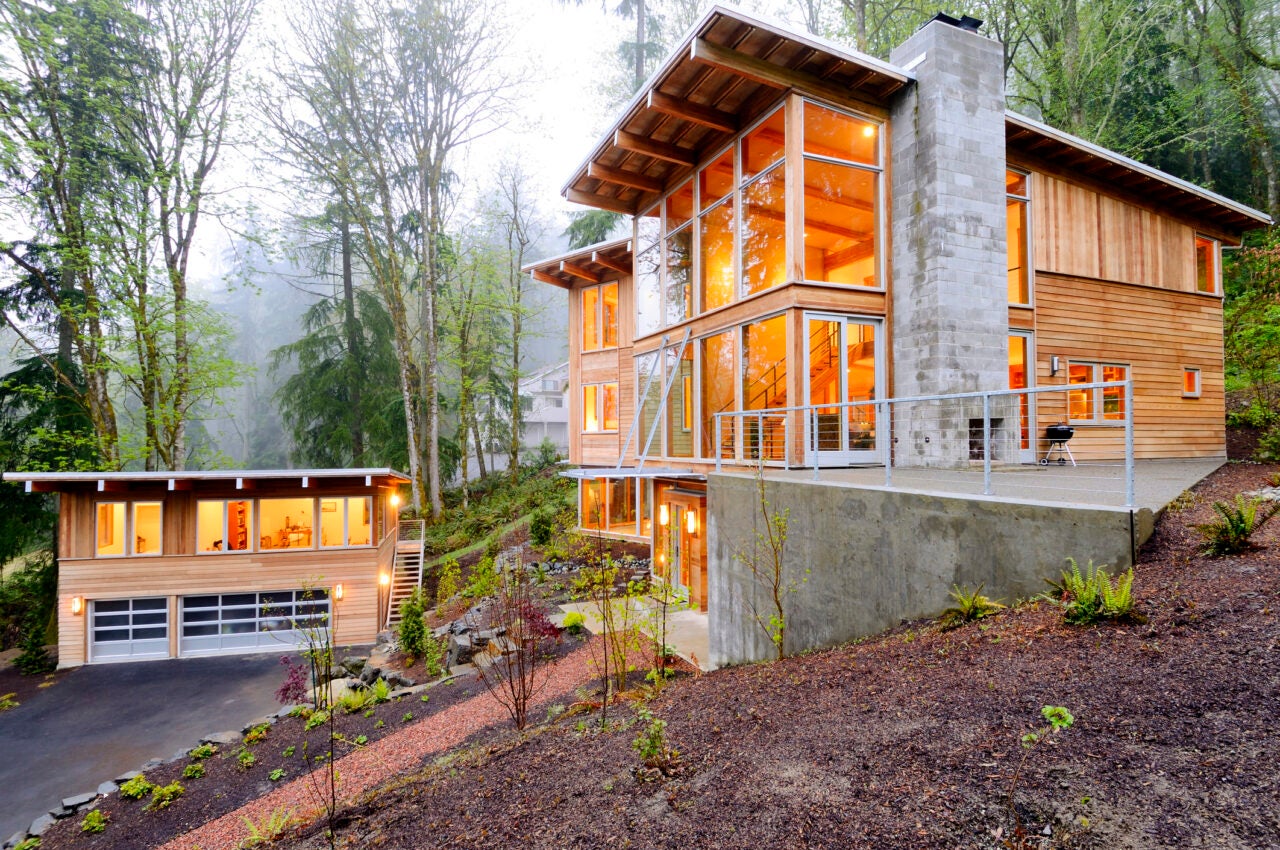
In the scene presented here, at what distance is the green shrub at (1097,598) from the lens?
3.08 m

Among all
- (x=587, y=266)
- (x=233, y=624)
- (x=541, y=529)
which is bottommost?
(x=233, y=624)

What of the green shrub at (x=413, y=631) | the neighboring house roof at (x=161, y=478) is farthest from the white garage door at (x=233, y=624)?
the green shrub at (x=413, y=631)

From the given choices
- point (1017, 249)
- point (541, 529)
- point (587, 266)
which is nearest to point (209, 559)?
point (541, 529)

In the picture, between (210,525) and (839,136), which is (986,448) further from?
(210,525)

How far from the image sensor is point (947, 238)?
7898mm

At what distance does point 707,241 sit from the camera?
9.97 meters

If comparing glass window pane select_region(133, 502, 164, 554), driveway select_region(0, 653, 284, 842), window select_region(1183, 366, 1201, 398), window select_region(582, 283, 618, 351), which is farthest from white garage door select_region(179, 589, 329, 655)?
window select_region(1183, 366, 1201, 398)

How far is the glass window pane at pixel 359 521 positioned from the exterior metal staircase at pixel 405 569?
2.10m

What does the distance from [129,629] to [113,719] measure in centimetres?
446

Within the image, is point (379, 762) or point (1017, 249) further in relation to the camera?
point (1017, 249)

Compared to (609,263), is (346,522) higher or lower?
lower

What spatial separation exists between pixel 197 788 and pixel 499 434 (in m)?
19.5

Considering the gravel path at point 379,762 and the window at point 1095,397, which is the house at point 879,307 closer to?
the window at point 1095,397

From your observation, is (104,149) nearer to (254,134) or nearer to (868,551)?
(254,134)
